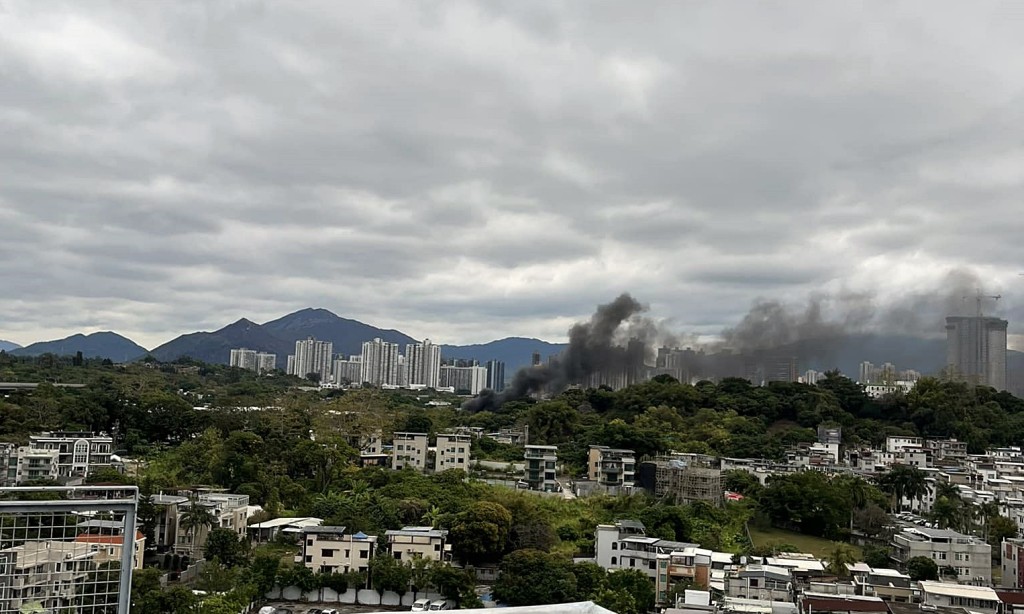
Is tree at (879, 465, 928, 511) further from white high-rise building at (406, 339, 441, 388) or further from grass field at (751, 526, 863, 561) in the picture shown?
white high-rise building at (406, 339, 441, 388)

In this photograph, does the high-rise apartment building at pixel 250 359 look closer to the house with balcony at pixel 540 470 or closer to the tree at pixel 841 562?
the house with balcony at pixel 540 470

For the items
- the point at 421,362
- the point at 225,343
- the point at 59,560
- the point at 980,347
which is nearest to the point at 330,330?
the point at 225,343

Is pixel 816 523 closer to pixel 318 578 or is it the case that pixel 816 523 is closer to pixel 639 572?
pixel 639 572

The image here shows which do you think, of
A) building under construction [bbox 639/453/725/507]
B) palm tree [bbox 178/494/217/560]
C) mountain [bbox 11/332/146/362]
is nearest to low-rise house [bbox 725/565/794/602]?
building under construction [bbox 639/453/725/507]

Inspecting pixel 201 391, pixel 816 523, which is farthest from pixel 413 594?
pixel 201 391

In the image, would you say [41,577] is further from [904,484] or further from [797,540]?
[904,484]

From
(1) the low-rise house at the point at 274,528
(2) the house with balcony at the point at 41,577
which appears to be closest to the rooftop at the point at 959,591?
(1) the low-rise house at the point at 274,528

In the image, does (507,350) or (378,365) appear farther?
(507,350)
